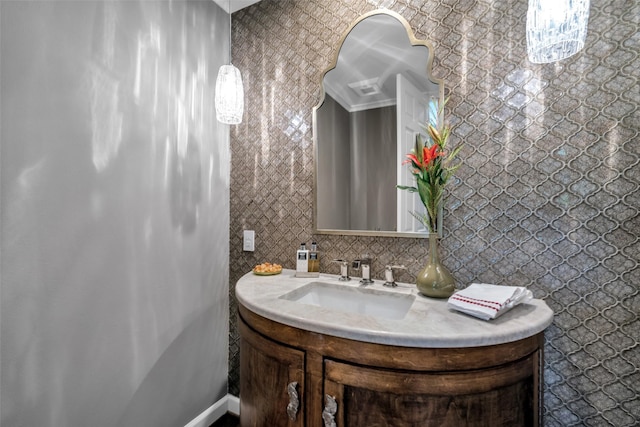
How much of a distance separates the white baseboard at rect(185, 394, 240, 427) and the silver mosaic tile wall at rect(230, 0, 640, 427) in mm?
1298

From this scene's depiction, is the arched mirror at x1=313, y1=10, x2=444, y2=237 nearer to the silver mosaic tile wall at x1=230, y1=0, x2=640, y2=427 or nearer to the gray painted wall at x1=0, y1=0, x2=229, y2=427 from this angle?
the silver mosaic tile wall at x1=230, y1=0, x2=640, y2=427

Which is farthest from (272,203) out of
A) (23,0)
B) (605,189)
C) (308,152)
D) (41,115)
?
(605,189)

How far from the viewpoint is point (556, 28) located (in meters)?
0.96

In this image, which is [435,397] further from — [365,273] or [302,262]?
[302,262]

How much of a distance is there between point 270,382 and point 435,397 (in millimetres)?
534

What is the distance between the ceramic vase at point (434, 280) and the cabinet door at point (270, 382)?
530 millimetres

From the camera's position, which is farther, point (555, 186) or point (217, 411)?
point (217, 411)

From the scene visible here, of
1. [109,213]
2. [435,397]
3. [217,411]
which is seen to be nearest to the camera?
[435,397]

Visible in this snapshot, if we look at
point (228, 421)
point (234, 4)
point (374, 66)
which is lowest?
point (228, 421)

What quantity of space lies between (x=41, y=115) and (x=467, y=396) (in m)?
1.65

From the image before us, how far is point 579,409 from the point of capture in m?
1.08

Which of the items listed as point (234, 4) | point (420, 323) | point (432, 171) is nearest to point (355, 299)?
point (420, 323)

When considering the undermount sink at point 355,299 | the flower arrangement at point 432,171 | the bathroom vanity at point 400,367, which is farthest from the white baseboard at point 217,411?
the flower arrangement at point 432,171

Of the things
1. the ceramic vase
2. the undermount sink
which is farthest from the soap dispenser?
the ceramic vase
